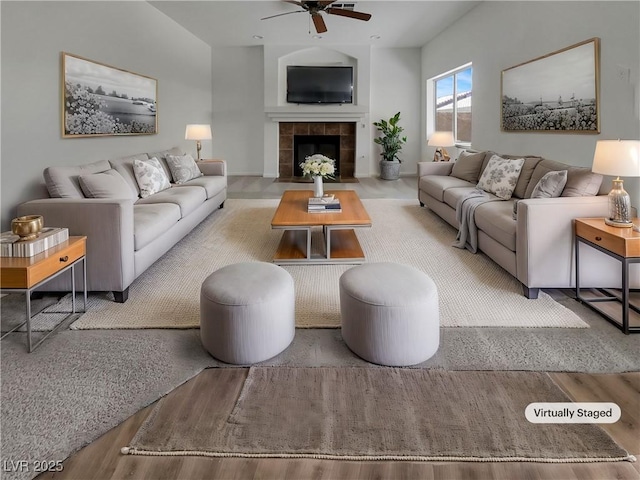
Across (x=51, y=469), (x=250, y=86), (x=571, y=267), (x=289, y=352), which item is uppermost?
(x=250, y=86)

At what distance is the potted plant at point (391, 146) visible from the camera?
30.3 feet

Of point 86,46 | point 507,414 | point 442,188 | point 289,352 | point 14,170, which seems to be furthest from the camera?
point 442,188

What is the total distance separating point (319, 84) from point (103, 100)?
5.55m

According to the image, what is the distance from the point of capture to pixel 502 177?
14.4 feet

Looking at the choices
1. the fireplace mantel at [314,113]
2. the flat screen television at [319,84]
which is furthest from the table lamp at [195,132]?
the flat screen television at [319,84]

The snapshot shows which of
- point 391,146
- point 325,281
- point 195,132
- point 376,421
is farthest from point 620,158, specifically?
point 391,146

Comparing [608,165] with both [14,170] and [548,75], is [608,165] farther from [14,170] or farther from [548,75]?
[14,170]

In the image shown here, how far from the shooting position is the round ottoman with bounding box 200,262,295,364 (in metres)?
2.10

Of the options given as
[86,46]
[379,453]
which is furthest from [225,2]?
[379,453]

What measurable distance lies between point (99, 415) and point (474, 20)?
6.79 metres

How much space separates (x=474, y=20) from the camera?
248 inches

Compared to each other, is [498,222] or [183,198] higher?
[183,198]

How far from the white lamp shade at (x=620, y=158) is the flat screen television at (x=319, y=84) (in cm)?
726

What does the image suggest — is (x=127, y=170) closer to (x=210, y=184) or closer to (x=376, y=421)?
(x=210, y=184)
